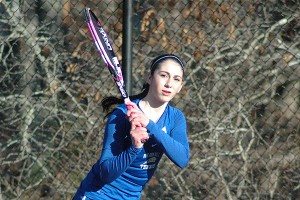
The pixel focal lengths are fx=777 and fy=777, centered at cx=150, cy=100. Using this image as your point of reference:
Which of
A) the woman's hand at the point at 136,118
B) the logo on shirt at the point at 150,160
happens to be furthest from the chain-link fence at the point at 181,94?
the woman's hand at the point at 136,118

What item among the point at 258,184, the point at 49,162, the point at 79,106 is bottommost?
the point at 49,162

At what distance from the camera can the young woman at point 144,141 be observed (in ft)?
12.2

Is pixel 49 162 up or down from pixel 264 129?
down

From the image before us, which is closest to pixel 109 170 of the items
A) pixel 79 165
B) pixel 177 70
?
pixel 177 70

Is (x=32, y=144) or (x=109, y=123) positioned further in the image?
(x=32, y=144)

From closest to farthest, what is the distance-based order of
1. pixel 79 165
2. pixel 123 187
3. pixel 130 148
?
pixel 130 148 < pixel 123 187 < pixel 79 165

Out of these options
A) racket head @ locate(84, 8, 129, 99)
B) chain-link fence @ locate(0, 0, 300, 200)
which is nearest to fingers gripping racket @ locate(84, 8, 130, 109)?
racket head @ locate(84, 8, 129, 99)

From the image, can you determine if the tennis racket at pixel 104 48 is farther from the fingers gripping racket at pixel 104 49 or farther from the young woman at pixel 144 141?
the young woman at pixel 144 141

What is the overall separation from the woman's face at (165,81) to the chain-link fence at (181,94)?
2479 mm

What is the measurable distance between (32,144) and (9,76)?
1.97 ft

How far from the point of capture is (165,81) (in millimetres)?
3863

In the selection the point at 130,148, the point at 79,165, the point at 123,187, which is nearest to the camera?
the point at 130,148

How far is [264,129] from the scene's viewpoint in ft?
21.6

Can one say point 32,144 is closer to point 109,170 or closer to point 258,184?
point 258,184
